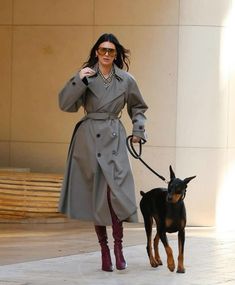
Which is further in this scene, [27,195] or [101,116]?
[27,195]

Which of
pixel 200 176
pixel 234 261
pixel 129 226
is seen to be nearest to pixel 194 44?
pixel 200 176

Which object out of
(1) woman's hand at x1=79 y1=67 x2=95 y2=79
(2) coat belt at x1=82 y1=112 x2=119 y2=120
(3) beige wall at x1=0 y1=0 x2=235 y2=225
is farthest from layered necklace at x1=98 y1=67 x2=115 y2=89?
(3) beige wall at x1=0 y1=0 x2=235 y2=225

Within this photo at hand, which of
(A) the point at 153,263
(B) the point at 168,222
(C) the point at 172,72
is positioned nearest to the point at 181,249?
(B) the point at 168,222

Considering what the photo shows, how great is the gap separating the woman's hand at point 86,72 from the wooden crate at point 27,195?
4.68m

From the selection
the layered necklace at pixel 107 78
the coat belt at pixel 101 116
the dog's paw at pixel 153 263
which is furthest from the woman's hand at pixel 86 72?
the dog's paw at pixel 153 263

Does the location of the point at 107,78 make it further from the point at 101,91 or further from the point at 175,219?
the point at 175,219

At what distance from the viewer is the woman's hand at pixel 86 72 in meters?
8.33

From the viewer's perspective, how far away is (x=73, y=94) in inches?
328

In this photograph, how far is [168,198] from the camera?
8297 millimetres

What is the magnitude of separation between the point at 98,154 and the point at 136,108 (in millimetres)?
610

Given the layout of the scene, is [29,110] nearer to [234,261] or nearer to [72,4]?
[72,4]

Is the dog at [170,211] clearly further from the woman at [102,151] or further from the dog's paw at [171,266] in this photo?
the woman at [102,151]

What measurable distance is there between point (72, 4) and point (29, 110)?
1.71m

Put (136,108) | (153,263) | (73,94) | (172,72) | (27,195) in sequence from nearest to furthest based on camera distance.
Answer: (73,94)
(136,108)
(153,263)
(27,195)
(172,72)
